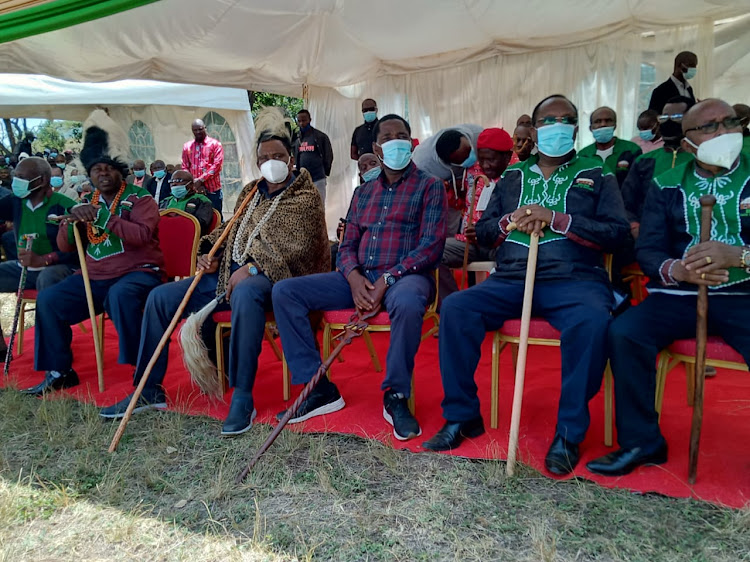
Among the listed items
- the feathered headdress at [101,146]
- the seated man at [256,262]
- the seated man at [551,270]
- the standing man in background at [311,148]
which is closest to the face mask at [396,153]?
the seated man at [256,262]

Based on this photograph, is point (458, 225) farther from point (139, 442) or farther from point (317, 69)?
point (317, 69)

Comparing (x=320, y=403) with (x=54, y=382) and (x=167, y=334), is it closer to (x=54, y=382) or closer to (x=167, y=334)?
(x=167, y=334)

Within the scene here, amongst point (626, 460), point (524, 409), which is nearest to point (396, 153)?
point (524, 409)

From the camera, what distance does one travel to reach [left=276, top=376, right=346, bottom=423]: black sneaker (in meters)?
2.98

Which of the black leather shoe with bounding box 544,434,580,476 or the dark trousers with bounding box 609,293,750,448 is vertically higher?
the dark trousers with bounding box 609,293,750,448

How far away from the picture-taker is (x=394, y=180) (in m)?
3.24

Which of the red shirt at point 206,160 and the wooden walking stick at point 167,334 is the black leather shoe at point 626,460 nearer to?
the wooden walking stick at point 167,334

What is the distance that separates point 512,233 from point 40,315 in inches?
114

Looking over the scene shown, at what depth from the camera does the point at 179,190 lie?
18.2 ft

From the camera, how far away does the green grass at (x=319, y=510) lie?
73.9 inches

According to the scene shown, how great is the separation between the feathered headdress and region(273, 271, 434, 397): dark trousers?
1.60 metres

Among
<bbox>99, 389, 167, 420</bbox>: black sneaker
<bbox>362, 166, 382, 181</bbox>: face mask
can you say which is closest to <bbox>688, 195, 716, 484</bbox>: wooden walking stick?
<bbox>99, 389, 167, 420</bbox>: black sneaker

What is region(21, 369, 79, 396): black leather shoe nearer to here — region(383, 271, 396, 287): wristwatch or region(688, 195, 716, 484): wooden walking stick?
region(383, 271, 396, 287): wristwatch

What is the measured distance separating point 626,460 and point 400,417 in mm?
979
